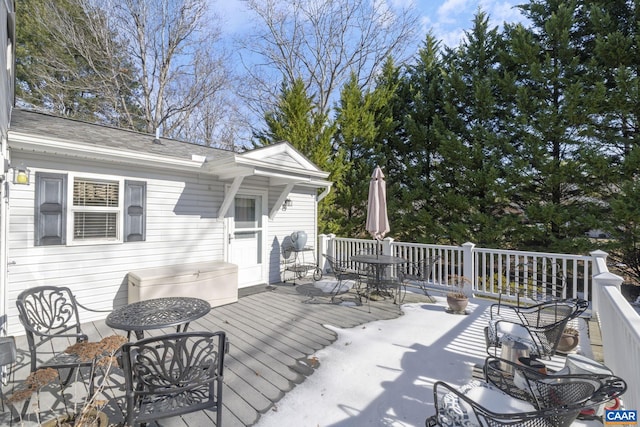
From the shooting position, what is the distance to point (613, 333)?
2543 mm

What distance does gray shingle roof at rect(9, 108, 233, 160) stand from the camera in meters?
3.98

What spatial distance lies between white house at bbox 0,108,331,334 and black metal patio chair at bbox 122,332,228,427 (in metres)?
2.37

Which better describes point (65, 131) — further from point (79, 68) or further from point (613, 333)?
point (79, 68)

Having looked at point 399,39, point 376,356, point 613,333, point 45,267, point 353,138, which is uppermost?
point 399,39

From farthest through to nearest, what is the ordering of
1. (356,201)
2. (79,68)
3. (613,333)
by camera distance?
(79,68) → (356,201) → (613,333)

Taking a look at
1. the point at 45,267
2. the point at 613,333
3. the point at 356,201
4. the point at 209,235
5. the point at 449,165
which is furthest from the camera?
the point at 356,201

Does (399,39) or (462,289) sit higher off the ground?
(399,39)

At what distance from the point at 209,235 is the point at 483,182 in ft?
23.3

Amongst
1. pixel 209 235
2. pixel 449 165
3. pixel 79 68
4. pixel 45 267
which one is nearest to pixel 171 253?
Result: pixel 209 235

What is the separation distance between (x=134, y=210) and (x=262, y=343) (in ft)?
10.1

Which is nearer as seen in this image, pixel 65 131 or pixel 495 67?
pixel 65 131

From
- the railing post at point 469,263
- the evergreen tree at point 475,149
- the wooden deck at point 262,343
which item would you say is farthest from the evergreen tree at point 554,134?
the wooden deck at point 262,343

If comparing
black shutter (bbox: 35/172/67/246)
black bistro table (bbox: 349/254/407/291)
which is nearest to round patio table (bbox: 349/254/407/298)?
black bistro table (bbox: 349/254/407/291)

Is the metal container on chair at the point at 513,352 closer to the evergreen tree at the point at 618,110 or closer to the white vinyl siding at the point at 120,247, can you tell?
the white vinyl siding at the point at 120,247
